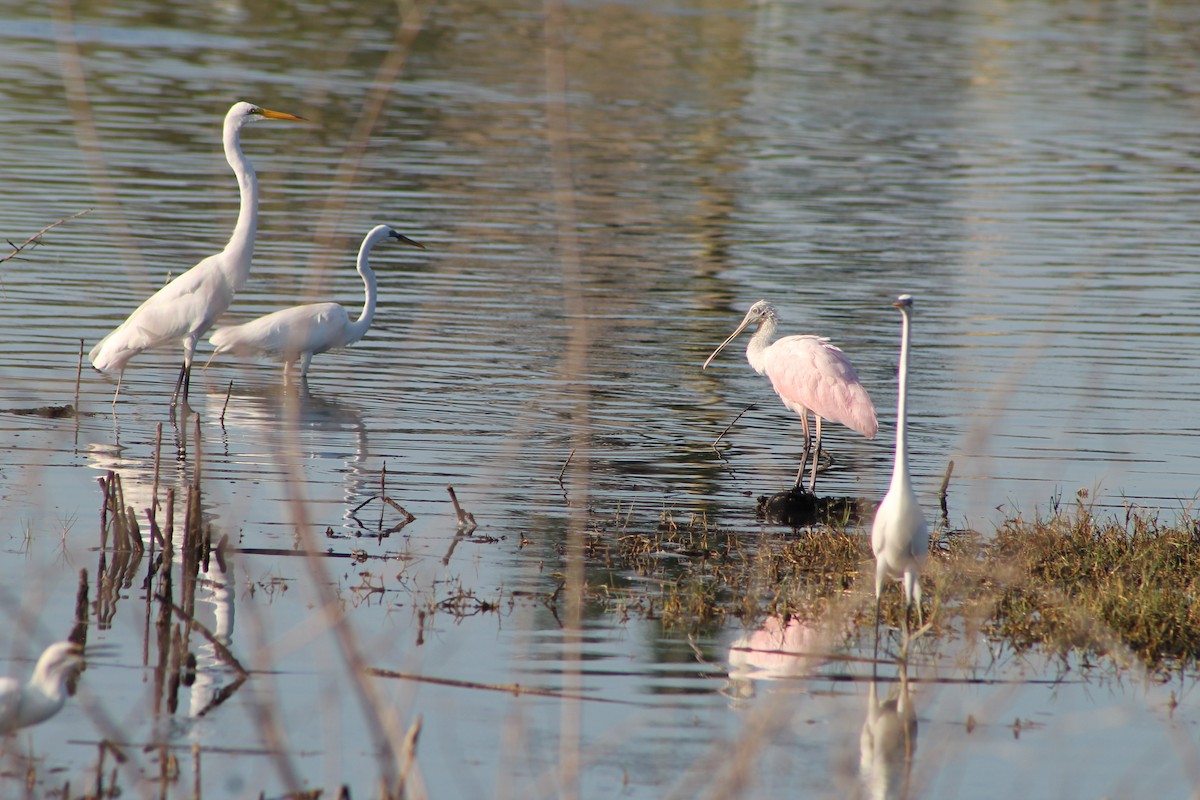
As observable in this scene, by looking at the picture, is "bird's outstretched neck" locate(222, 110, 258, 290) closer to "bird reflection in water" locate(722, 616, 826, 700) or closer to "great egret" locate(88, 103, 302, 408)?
"great egret" locate(88, 103, 302, 408)

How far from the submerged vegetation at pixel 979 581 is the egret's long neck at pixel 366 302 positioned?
474cm

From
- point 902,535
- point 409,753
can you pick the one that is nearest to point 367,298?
point 902,535

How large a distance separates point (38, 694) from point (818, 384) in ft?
20.8

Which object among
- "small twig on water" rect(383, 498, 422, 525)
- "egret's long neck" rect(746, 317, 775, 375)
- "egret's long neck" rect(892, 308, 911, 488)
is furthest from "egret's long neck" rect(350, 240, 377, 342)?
"egret's long neck" rect(892, 308, 911, 488)

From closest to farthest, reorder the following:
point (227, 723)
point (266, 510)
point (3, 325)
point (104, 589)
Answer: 1. point (227, 723)
2. point (104, 589)
3. point (266, 510)
4. point (3, 325)

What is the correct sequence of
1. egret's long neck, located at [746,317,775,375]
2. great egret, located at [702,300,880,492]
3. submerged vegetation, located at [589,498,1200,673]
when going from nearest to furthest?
submerged vegetation, located at [589,498,1200,673] < great egret, located at [702,300,880,492] < egret's long neck, located at [746,317,775,375]

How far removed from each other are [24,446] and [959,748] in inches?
257

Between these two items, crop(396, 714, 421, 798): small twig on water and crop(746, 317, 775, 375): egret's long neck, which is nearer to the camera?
crop(396, 714, 421, 798): small twig on water

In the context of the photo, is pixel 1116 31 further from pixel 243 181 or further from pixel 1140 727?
pixel 1140 727

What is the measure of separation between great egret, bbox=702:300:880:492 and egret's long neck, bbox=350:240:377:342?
12.5 feet

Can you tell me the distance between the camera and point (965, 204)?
76.1 ft

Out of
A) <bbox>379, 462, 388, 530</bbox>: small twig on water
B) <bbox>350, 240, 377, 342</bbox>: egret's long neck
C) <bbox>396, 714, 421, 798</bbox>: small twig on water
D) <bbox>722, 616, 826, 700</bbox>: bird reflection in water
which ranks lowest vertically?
<bbox>722, 616, 826, 700</bbox>: bird reflection in water

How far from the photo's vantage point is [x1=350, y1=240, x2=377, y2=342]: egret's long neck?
13.0m

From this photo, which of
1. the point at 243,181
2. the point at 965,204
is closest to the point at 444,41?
the point at 965,204
